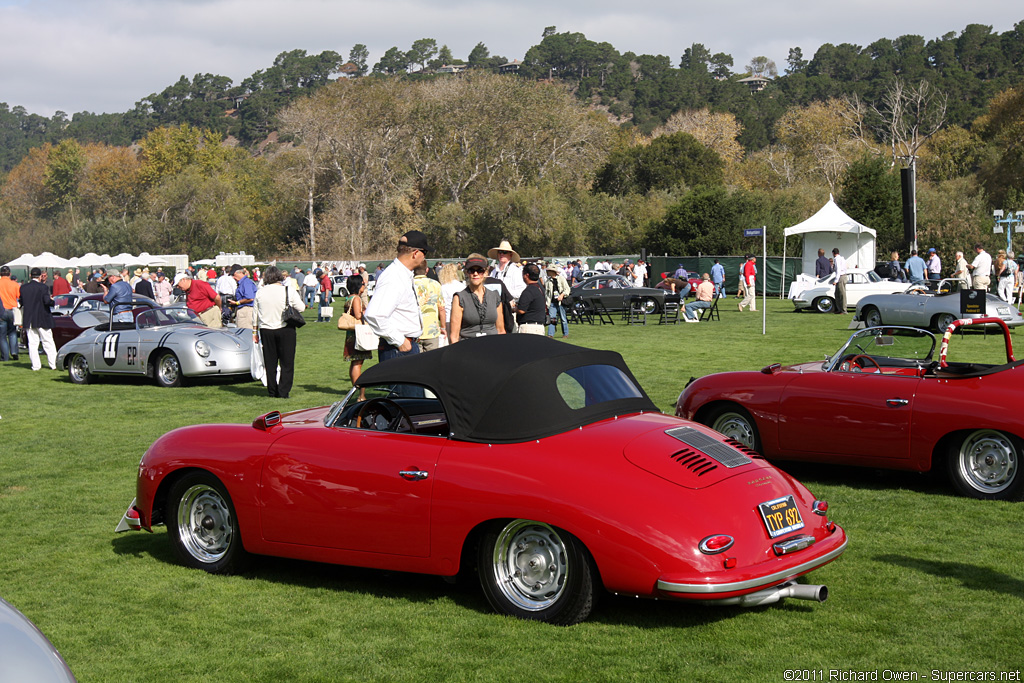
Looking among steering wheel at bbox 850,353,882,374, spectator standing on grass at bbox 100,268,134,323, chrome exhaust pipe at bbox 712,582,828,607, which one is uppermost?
spectator standing on grass at bbox 100,268,134,323

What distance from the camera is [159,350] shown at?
54.6 ft

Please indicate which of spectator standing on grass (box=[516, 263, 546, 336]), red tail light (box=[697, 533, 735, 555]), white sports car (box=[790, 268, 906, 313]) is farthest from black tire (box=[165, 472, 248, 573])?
white sports car (box=[790, 268, 906, 313])

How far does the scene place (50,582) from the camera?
6.07 meters

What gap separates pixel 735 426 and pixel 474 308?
3.11 m

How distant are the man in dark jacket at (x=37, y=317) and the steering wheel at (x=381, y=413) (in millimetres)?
15893

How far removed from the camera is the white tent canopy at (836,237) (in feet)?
127

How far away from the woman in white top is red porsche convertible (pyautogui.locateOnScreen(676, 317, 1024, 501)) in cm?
714

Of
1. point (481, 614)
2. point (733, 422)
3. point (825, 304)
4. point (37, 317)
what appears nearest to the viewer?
point (481, 614)

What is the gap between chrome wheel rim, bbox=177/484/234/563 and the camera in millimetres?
6145

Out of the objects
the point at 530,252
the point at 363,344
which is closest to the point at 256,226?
the point at 530,252

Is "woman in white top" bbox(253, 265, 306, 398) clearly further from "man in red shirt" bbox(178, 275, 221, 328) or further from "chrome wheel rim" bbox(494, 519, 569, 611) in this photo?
"chrome wheel rim" bbox(494, 519, 569, 611)

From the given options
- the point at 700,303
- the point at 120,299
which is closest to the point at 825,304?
the point at 700,303

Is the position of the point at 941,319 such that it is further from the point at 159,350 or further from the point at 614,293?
the point at 159,350

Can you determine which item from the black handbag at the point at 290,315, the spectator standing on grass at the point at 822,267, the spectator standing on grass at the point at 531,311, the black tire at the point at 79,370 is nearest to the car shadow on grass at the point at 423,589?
the spectator standing on grass at the point at 531,311
